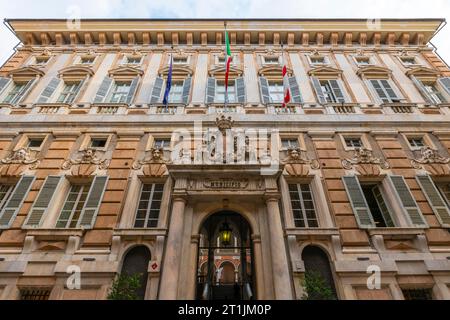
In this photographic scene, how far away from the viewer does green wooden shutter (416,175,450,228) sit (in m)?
9.40

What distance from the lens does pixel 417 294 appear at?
27.2 feet

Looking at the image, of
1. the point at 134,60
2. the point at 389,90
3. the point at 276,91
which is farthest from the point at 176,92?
the point at 389,90

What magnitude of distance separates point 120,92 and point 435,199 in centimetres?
1593

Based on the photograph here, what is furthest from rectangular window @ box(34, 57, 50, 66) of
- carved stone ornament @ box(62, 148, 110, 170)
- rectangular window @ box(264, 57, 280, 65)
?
rectangular window @ box(264, 57, 280, 65)

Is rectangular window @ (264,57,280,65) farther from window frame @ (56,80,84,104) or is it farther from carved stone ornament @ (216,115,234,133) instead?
window frame @ (56,80,84,104)

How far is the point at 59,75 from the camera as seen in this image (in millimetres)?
15125

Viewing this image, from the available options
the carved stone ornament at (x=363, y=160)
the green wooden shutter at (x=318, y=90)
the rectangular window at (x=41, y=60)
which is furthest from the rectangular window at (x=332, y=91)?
the rectangular window at (x=41, y=60)

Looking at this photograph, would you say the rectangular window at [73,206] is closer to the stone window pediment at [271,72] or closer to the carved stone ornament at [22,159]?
the carved stone ornament at [22,159]

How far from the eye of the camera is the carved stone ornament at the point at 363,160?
11008mm

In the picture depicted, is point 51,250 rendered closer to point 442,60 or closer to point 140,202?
point 140,202

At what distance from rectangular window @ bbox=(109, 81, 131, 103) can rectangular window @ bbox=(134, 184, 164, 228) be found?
5.97 meters

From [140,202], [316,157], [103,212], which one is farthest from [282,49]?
[103,212]

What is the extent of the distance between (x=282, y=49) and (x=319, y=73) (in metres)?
3.38
